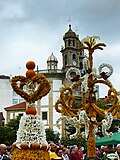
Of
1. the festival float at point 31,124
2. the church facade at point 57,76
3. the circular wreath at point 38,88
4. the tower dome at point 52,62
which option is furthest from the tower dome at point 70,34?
the circular wreath at point 38,88

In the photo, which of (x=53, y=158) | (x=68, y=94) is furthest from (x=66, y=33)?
(x=53, y=158)

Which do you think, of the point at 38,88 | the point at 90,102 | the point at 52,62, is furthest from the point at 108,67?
the point at 52,62

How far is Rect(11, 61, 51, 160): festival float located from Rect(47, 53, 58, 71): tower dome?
61.8 metres

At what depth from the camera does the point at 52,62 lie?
71.5 m

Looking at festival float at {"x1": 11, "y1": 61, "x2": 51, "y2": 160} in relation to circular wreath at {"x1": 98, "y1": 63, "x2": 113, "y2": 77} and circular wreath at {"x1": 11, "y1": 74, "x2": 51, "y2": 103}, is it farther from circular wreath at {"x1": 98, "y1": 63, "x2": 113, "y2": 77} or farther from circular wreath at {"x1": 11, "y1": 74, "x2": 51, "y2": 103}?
circular wreath at {"x1": 98, "y1": 63, "x2": 113, "y2": 77}

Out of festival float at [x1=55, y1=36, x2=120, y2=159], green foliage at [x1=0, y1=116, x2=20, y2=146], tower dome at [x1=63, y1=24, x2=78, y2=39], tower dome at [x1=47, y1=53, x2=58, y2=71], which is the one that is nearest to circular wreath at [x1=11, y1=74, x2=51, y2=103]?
festival float at [x1=55, y1=36, x2=120, y2=159]

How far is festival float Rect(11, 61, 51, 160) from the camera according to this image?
786 centimetres

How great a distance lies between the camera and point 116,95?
47.8 feet

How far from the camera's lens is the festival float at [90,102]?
13.8 meters

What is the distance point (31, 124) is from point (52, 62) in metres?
63.5

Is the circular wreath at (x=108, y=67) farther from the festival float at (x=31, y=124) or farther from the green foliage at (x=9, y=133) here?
the green foliage at (x=9, y=133)

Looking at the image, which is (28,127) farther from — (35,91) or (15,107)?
(15,107)

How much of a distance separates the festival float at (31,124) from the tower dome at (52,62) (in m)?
61.8

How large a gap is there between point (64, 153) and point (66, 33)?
54.0 meters
